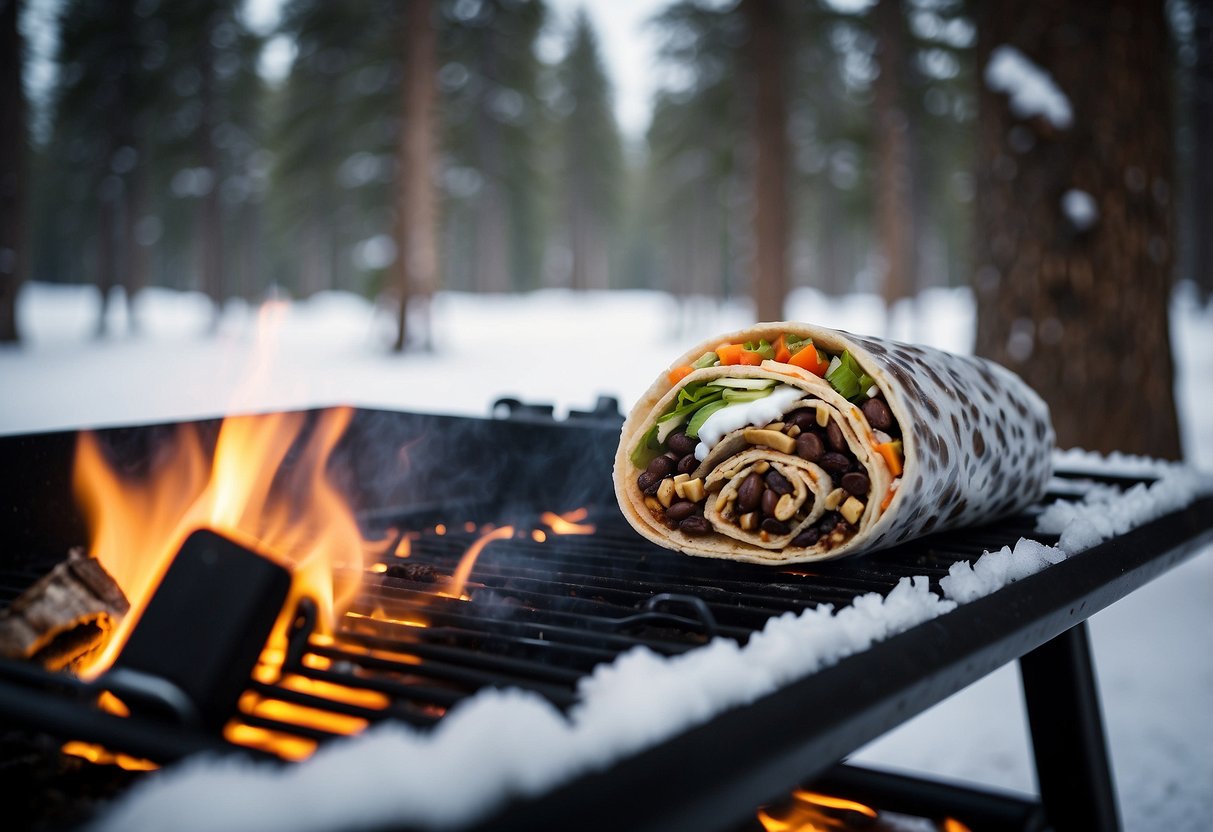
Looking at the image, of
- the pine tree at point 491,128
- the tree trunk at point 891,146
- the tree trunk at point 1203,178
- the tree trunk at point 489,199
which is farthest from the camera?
the tree trunk at point 489,199

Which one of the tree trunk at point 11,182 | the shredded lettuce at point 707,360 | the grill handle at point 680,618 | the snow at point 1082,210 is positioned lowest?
the grill handle at point 680,618

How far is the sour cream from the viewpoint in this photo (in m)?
1.87

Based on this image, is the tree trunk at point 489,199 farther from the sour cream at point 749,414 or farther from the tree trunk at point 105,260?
the sour cream at point 749,414

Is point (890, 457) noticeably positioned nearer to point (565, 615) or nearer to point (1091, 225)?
point (565, 615)

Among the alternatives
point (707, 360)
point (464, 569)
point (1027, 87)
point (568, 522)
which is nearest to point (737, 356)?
point (707, 360)

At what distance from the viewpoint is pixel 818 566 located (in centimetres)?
190

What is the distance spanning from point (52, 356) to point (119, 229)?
1476 centimetres

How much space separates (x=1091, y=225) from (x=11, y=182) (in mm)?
9177

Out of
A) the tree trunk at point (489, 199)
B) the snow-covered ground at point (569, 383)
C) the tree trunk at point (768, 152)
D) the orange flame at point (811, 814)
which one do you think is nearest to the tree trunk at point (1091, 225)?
the snow-covered ground at point (569, 383)

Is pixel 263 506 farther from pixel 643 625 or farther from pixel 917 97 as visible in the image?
pixel 917 97

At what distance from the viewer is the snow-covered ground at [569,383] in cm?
308

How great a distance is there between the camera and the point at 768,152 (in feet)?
34.7

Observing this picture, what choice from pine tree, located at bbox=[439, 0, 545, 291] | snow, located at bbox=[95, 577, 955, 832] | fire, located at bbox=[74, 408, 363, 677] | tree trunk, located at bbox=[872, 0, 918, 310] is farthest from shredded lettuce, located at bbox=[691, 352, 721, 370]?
pine tree, located at bbox=[439, 0, 545, 291]

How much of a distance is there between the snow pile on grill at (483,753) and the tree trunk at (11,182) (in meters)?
8.75
